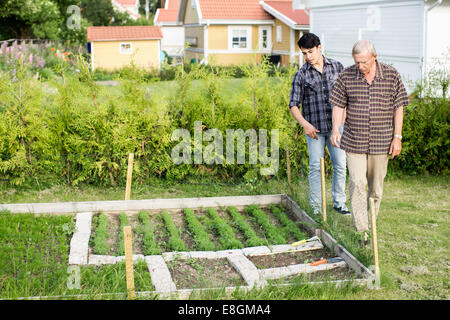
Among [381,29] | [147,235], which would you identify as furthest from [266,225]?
[381,29]

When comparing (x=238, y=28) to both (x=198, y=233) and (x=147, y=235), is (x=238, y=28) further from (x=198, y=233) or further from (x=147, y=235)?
(x=147, y=235)

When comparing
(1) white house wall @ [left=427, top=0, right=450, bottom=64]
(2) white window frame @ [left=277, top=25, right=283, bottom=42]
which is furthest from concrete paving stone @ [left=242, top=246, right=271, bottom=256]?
(2) white window frame @ [left=277, top=25, right=283, bottom=42]

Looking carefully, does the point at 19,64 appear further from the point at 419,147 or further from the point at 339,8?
the point at 339,8

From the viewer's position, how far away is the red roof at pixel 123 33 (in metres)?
26.1

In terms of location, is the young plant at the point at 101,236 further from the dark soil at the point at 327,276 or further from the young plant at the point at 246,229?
the dark soil at the point at 327,276

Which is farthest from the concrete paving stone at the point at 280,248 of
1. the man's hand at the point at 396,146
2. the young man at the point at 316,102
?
the man's hand at the point at 396,146

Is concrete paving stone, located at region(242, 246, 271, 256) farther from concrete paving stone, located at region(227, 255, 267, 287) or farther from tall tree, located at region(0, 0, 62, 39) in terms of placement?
tall tree, located at region(0, 0, 62, 39)

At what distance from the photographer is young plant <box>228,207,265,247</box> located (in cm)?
552

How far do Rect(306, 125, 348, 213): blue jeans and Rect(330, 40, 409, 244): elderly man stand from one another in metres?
0.86

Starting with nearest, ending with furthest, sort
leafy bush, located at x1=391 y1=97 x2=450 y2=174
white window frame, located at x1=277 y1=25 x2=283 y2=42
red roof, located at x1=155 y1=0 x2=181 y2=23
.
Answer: leafy bush, located at x1=391 y1=97 x2=450 y2=174, white window frame, located at x1=277 y1=25 x2=283 y2=42, red roof, located at x1=155 y1=0 x2=181 y2=23

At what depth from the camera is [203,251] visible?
5.33 metres

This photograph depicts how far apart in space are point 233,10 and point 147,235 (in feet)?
83.7

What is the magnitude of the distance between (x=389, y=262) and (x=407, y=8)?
1303 cm

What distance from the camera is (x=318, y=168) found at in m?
6.23
